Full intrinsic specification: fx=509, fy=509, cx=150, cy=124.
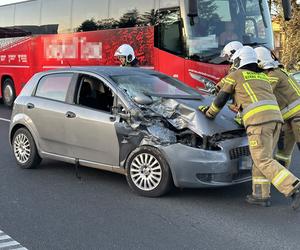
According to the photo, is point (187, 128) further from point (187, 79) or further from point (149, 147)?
point (187, 79)

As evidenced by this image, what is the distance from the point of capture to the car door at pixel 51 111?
6.68 meters

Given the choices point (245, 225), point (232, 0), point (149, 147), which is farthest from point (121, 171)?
point (232, 0)

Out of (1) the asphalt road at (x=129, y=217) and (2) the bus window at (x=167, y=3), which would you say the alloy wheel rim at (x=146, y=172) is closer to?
(1) the asphalt road at (x=129, y=217)

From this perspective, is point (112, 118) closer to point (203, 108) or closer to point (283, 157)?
point (203, 108)

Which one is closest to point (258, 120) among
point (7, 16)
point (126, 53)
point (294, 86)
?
point (294, 86)

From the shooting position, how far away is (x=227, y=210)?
5.39m

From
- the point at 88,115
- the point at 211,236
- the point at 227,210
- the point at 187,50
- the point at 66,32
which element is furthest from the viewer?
the point at 66,32

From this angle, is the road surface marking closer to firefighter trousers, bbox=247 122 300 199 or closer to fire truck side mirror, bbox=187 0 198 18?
firefighter trousers, bbox=247 122 300 199

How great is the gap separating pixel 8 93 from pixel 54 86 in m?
10.3

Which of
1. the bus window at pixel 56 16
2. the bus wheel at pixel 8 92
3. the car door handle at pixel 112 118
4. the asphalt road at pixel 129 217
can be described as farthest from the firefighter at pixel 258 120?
the bus wheel at pixel 8 92

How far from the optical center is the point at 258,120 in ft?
17.9

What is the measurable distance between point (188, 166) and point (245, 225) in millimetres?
925

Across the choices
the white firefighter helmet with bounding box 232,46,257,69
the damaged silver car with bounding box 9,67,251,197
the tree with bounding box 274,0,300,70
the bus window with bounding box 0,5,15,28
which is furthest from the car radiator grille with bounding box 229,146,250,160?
the tree with bounding box 274,0,300,70

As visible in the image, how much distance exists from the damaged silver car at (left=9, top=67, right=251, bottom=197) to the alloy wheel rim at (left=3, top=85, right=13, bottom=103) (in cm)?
950
